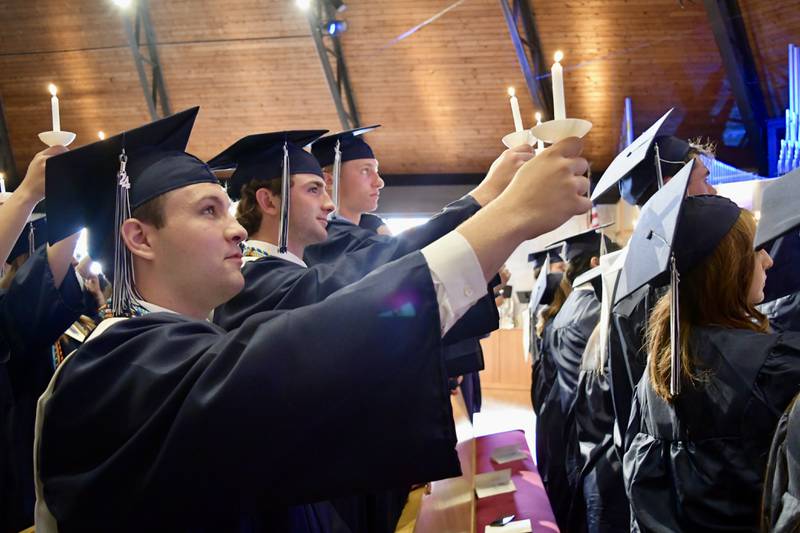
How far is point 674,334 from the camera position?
73.5 inches

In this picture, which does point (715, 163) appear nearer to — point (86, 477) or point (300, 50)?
point (300, 50)

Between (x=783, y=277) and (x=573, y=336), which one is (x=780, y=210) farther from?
(x=573, y=336)

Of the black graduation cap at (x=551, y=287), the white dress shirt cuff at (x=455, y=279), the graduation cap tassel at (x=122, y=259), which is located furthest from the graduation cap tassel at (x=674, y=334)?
the black graduation cap at (x=551, y=287)

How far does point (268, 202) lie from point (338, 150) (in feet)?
2.72

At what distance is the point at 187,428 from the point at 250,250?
1.49 meters

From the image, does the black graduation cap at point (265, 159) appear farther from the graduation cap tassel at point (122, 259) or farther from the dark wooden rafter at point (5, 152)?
the dark wooden rafter at point (5, 152)

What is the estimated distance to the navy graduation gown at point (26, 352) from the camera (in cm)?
246

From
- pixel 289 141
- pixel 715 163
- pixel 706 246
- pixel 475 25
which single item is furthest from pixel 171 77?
pixel 706 246

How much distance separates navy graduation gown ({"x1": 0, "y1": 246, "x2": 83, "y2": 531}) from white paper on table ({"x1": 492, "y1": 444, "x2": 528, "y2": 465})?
2436 mm

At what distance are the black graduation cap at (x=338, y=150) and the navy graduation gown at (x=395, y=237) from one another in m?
0.53

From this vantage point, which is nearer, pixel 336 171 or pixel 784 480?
pixel 784 480

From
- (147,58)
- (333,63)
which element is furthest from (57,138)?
(147,58)

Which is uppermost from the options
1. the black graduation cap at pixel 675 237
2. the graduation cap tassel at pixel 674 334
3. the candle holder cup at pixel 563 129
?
the candle holder cup at pixel 563 129

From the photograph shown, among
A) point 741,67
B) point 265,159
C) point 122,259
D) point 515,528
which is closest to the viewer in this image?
point 122,259
